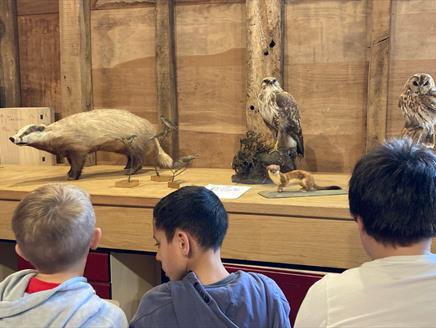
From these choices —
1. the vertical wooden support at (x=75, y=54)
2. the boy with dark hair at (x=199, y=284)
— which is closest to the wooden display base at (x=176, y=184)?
the boy with dark hair at (x=199, y=284)

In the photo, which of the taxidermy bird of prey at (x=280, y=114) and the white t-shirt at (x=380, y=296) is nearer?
the white t-shirt at (x=380, y=296)

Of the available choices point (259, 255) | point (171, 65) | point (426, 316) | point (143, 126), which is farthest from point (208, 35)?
point (426, 316)

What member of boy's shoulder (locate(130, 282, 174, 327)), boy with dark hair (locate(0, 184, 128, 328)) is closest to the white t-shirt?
boy's shoulder (locate(130, 282, 174, 327))

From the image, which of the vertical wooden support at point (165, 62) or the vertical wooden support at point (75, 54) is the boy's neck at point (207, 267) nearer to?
the vertical wooden support at point (165, 62)

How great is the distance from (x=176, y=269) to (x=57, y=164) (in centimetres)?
172

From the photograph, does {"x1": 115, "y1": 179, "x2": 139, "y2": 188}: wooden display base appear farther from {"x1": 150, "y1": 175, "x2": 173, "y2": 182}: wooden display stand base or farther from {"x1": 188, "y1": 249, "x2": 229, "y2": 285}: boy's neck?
{"x1": 188, "y1": 249, "x2": 229, "y2": 285}: boy's neck

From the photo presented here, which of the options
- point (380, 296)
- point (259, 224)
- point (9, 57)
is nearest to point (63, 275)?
point (380, 296)

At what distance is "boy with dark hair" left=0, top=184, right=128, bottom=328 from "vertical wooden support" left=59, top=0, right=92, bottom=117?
5.17 feet

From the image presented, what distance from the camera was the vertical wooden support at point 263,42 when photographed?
2273mm

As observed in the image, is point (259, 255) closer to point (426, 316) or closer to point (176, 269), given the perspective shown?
point (176, 269)

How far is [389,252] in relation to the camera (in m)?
0.97

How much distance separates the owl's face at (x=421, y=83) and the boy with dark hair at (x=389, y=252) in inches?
34.0

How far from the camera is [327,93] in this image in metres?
2.29

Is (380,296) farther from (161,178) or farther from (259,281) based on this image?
(161,178)
